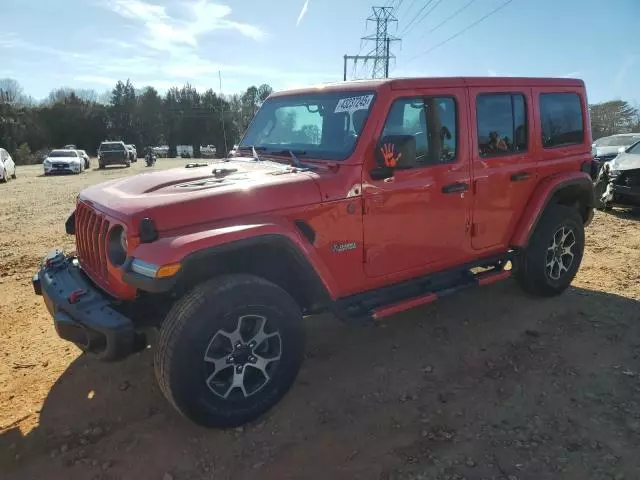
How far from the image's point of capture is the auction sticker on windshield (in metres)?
3.54

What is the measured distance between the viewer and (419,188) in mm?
3695

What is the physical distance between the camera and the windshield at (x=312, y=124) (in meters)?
3.55

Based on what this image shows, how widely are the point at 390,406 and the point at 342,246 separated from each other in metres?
1.14

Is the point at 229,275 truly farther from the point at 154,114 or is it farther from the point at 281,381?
the point at 154,114

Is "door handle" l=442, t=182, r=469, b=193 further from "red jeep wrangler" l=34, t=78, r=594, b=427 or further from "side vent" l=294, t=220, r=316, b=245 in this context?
"side vent" l=294, t=220, r=316, b=245

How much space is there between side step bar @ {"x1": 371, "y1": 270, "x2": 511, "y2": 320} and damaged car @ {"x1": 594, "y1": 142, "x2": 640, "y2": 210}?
5.76 metres

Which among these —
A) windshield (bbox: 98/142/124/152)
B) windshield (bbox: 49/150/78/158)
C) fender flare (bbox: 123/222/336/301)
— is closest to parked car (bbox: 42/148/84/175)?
windshield (bbox: 49/150/78/158)

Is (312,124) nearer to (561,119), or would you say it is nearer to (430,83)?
(430,83)

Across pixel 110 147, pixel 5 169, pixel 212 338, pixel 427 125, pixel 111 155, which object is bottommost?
pixel 212 338

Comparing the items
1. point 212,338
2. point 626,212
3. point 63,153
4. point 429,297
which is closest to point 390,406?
point 429,297

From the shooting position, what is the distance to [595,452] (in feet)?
9.18

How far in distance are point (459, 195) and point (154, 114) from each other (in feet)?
203

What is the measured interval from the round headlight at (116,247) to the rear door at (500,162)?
277 cm

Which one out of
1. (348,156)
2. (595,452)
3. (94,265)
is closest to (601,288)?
(595,452)
